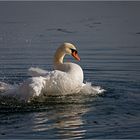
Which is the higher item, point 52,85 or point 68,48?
point 68,48

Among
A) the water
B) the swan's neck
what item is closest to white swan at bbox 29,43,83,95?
the water

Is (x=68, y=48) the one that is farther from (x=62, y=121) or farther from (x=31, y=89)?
(x=62, y=121)

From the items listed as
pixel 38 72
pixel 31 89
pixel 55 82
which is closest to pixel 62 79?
pixel 55 82

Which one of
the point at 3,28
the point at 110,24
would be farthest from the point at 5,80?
the point at 110,24

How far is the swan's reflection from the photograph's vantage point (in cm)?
1033

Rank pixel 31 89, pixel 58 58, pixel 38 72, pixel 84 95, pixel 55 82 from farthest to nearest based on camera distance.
→ pixel 58 58 < pixel 38 72 < pixel 84 95 < pixel 55 82 < pixel 31 89

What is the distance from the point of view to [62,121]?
1113 cm

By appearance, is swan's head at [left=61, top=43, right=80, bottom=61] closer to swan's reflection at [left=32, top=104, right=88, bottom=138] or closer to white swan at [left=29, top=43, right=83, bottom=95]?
white swan at [left=29, top=43, right=83, bottom=95]

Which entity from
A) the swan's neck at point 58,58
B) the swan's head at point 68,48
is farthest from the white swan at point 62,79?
the swan's head at point 68,48

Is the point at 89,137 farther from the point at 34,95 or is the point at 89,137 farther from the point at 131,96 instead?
the point at 131,96

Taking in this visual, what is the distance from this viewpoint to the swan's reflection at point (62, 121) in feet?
33.9

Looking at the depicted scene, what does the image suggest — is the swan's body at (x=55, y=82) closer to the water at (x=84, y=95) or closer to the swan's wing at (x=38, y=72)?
the swan's wing at (x=38, y=72)

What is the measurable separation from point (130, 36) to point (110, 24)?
6.45 meters

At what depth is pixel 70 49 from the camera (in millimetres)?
15320
